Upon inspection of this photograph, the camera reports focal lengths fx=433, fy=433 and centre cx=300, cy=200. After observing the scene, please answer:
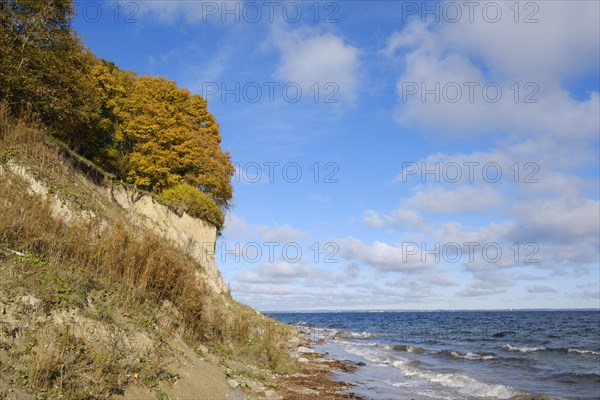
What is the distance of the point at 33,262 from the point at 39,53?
484 inches

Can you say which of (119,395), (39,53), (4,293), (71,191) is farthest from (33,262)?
(39,53)

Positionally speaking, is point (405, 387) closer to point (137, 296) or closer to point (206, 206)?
point (137, 296)

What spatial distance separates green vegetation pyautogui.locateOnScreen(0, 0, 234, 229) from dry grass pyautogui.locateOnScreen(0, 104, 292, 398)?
10.4 ft

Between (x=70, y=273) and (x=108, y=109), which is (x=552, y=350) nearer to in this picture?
(x=70, y=273)

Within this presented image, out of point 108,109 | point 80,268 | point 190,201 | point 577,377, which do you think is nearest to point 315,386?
point 80,268

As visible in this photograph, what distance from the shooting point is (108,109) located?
1151 inches

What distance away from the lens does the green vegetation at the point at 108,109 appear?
17.0m

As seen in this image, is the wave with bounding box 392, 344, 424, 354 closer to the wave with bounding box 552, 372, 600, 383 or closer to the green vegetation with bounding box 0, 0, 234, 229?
the wave with bounding box 552, 372, 600, 383

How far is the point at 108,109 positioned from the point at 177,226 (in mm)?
9892

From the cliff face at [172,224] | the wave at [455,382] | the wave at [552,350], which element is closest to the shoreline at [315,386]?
the wave at [455,382]

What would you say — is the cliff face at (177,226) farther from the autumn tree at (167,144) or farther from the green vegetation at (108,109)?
the autumn tree at (167,144)

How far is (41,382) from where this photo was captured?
6480 mm

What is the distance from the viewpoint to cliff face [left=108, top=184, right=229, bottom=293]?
22844mm

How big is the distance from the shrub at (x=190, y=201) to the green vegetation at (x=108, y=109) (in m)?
0.10
